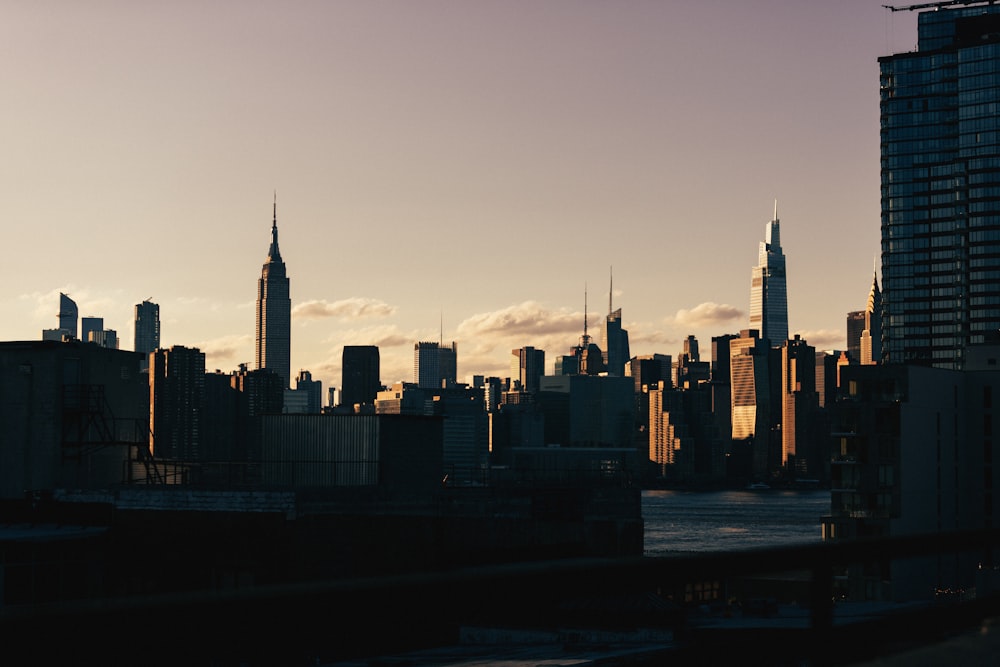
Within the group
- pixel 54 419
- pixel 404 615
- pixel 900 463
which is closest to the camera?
pixel 404 615

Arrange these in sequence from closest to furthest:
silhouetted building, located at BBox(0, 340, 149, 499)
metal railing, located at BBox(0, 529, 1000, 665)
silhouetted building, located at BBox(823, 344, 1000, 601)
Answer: metal railing, located at BBox(0, 529, 1000, 665) → silhouetted building, located at BBox(0, 340, 149, 499) → silhouetted building, located at BBox(823, 344, 1000, 601)

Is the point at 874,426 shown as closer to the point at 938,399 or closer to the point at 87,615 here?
the point at 938,399

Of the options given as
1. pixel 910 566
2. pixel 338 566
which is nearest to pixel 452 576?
pixel 338 566

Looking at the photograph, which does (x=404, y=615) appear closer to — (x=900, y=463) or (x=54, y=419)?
(x=54, y=419)

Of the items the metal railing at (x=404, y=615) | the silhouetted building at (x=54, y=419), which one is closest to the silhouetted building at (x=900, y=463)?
the silhouetted building at (x=54, y=419)

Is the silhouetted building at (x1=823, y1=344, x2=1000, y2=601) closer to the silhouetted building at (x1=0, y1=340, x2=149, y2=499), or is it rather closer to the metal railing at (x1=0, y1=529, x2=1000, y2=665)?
the silhouetted building at (x1=0, y1=340, x2=149, y2=499)

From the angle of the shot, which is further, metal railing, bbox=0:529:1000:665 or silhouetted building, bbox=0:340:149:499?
silhouetted building, bbox=0:340:149:499

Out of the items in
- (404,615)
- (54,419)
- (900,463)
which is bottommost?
(900,463)

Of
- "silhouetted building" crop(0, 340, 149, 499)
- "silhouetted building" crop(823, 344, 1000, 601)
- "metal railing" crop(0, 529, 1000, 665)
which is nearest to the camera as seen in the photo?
"metal railing" crop(0, 529, 1000, 665)

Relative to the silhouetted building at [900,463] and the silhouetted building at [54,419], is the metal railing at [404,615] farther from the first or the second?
the silhouetted building at [900,463]

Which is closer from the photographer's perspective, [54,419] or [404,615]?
[404,615]

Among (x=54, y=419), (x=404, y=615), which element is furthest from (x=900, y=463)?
(x=404, y=615)

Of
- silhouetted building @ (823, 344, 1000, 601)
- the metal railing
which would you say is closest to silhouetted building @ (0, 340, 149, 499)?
silhouetted building @ (823, 344, 1000, 601)

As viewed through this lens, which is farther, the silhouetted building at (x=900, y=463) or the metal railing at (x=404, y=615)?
the silhouetted building at (x=900, y=463)
